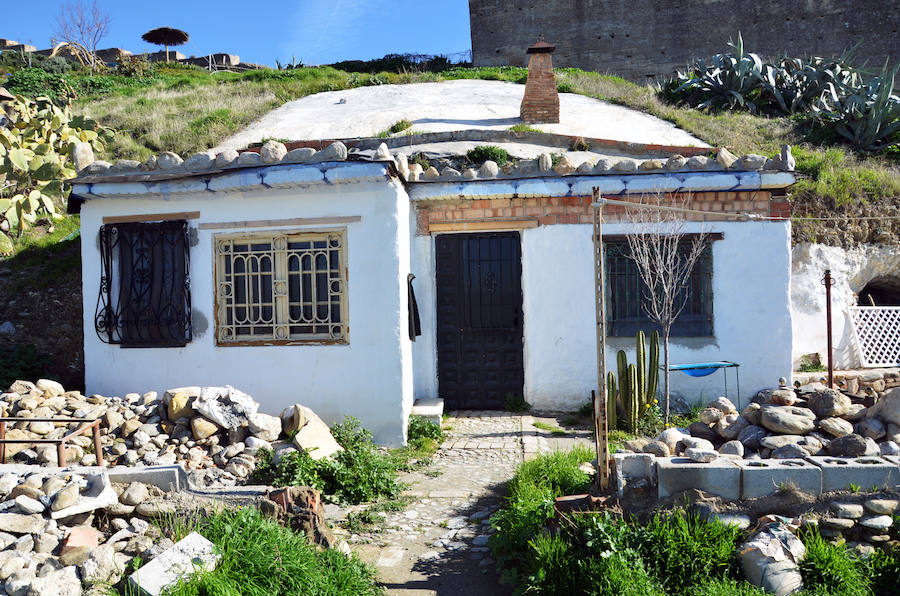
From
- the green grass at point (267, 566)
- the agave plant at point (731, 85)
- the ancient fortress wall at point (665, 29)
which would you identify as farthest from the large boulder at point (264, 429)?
the ancient fortress wall at point (665, 29)

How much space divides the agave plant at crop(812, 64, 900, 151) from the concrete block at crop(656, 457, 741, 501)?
13402 millimetres

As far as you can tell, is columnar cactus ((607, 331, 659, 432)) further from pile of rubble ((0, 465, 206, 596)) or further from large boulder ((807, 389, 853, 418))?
pile of rubble ((0, 465, 206, 596))

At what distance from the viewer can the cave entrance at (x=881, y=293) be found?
1136cm

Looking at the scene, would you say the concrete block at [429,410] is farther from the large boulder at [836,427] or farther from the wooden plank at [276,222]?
the large boulder at [836,427]

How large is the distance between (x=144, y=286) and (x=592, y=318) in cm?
534

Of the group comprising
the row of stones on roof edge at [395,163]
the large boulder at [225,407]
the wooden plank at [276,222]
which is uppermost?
the row of stones on roof edge at [395,163]

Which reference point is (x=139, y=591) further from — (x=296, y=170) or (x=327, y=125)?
(x=327, y=125)

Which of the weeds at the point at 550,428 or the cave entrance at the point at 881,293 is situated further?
the cave entrance at the point at 881,293

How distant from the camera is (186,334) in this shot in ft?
24.1

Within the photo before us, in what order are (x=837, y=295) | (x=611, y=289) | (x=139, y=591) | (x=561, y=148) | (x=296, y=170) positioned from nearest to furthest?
(x=139, y=591) < (x=296, y=170) < (x=611, y=289) < (x=837, y=295) < (x=561, y=148)

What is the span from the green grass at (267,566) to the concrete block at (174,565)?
0.06m

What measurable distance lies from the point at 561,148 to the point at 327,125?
608 cm

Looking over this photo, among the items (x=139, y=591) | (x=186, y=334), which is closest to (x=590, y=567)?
(x=139, y=591)

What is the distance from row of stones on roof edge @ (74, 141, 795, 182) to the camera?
692 cm
